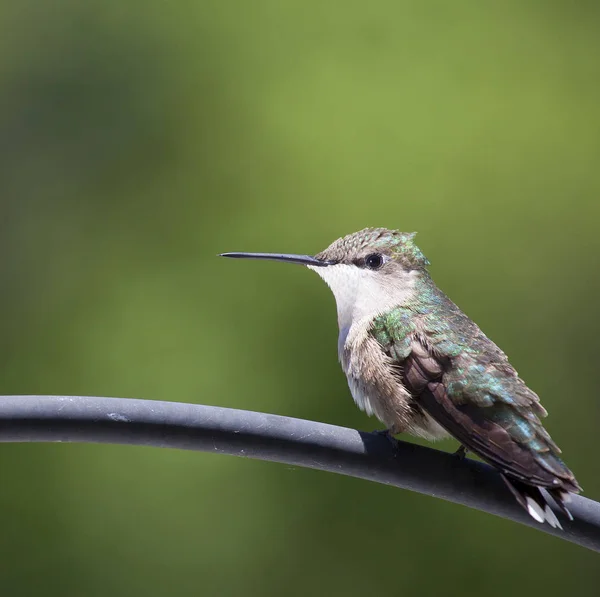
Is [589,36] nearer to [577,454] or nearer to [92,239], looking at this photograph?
[577,454]

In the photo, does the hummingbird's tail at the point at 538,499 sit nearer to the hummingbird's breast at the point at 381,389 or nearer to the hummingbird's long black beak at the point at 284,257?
the hummingbird's breast at the point at 381,389

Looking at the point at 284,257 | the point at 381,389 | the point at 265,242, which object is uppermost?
the point at 284,257

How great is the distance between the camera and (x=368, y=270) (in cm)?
160

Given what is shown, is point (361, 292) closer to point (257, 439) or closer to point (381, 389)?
point (381, 389)

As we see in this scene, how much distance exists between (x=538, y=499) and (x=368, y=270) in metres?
0.63

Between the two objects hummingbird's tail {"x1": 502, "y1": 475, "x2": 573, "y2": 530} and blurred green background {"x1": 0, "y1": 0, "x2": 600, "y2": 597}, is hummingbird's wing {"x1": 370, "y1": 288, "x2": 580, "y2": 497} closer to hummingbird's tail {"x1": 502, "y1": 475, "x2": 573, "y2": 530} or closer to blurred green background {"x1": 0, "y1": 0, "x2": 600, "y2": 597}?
hummingbird's tail {"x1": 502, "y1": 475, "x2": 573, "y2": 530}

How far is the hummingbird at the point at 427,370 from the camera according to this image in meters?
1.15

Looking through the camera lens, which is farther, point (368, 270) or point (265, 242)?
point (265, 242)

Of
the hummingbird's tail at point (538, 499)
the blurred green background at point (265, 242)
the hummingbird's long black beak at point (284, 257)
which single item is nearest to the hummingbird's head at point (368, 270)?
the hummingbird's long black beak at point (284, 257)

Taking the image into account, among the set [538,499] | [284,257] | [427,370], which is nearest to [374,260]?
[284,257]

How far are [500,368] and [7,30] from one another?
2666mm

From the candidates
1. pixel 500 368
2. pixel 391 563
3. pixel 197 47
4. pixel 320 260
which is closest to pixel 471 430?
pixel 500 368

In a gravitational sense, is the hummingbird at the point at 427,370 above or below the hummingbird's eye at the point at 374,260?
below

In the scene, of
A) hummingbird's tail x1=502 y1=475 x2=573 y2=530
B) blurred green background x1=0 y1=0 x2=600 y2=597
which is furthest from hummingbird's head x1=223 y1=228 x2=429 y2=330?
blurred green background x1=0 y1=0 x2=600 y2=597
